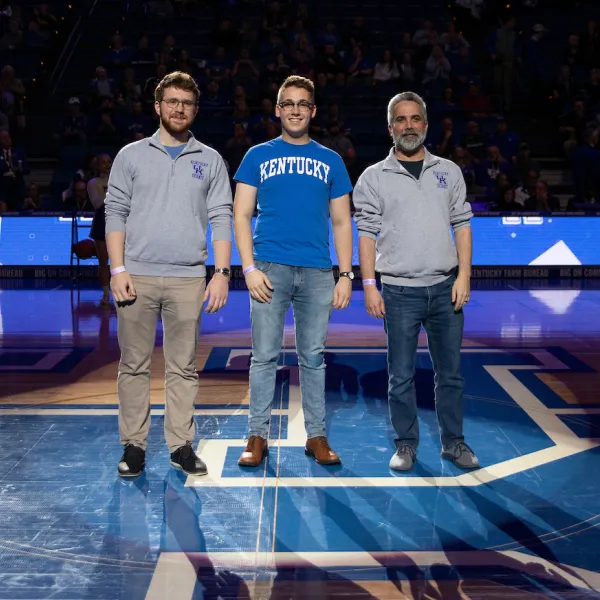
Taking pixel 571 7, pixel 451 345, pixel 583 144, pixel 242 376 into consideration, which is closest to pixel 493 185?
pixel 583 144

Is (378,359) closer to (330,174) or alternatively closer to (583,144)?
(330,174)

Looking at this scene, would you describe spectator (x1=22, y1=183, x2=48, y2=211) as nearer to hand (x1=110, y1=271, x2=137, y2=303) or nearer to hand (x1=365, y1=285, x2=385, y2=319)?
hand (x1=110, y1=271, x2=137, y2=303)

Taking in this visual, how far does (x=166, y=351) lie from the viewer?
15.9ft

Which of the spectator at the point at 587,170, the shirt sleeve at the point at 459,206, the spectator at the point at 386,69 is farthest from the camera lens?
the spectator at the point at 386,69

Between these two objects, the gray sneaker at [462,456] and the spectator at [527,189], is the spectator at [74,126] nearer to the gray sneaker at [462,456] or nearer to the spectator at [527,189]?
the spectator at [527,189]

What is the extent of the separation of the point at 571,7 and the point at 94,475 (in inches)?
688

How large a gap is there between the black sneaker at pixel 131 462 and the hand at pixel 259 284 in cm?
102

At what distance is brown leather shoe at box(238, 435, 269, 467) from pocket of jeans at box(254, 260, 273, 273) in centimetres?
90

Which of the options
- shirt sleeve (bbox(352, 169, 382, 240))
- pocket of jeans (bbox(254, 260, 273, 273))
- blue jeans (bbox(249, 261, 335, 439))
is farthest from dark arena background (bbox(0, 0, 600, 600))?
shirt sleeve (bbox(352, 169, 382, 240))

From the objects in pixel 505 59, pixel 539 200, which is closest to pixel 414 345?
pixel 539 200

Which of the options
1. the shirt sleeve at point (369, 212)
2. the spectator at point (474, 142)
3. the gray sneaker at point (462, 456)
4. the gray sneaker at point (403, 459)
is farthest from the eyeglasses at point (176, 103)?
the spectator at point (474, 142)

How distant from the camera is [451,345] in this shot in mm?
4855

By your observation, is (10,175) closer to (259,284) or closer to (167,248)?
(167,248)

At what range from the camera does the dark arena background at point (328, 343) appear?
3773 millimetres
